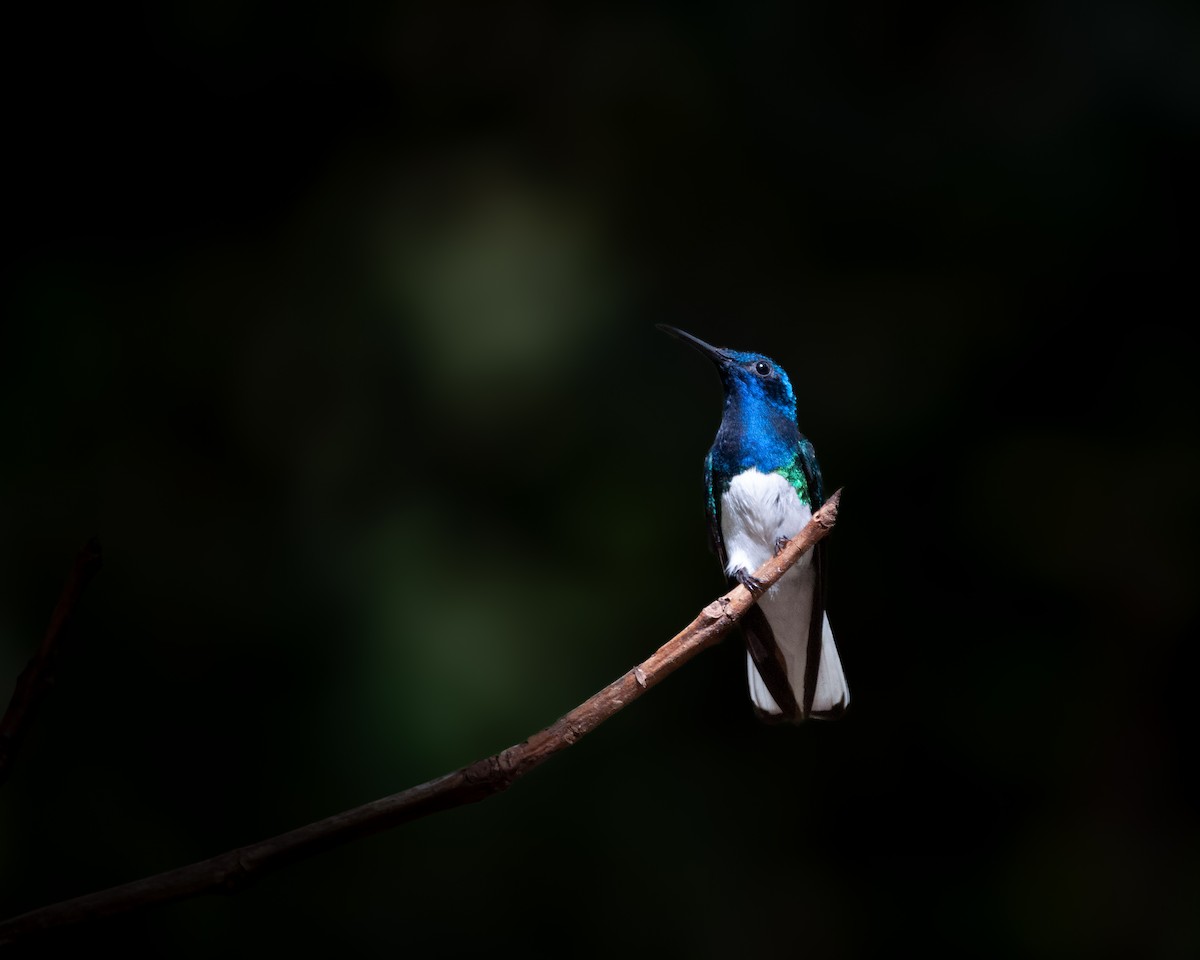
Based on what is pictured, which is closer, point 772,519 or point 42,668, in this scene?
point 42,668

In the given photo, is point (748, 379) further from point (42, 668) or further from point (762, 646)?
point (42, 668)

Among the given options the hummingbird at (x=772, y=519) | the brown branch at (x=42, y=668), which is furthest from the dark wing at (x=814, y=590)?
the brown branch at (x=42, y=668)

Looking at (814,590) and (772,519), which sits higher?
(772,519)

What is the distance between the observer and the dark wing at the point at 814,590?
151 centimetres

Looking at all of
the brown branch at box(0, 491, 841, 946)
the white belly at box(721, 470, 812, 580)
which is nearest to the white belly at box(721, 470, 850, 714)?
the white belly at box(721, 470, 812, 580)

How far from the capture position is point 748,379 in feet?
5.05

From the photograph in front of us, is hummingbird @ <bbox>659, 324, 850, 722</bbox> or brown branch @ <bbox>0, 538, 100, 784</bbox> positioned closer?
brown branch @ <bbox>0, 538, 100, 784</bbox>

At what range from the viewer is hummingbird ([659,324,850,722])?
4.94 ft

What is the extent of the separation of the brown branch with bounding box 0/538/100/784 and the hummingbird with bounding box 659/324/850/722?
875mm

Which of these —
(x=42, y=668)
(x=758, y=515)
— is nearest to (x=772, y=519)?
(x=758, y=515)

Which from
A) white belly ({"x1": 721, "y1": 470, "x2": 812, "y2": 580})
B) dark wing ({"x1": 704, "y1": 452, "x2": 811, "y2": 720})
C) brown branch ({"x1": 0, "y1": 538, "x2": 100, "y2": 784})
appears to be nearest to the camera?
brown branch ({"x1": 0, "y1": 538, "x2": 100, "y2": 784})

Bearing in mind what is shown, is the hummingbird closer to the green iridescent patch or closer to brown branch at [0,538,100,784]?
the green iridescent patch

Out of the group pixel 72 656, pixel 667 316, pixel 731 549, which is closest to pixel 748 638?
pixel 731 549

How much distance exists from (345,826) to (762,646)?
82 cm
